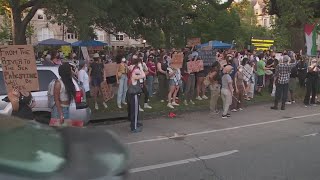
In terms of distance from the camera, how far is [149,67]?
1526 centimetres

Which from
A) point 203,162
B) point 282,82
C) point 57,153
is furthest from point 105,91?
point 57,153

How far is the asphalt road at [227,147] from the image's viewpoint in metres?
6.70

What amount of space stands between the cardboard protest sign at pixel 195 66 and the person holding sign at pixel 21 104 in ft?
26.5

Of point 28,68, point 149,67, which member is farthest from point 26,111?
point 149,67

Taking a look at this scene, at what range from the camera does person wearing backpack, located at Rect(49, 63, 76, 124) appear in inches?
289

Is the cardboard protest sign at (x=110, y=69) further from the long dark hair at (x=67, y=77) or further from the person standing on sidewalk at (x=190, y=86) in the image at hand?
the long dark hair at (x=67, y=77)

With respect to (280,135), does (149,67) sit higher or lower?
higher

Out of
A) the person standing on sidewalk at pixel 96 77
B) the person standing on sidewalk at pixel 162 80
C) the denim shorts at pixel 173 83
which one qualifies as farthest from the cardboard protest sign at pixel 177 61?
the person standing on sidewalk at pixel 96 77

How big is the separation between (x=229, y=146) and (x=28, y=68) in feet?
12.9

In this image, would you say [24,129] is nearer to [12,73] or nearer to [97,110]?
[12,73]

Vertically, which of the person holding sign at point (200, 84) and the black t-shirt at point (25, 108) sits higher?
the black t-shirt at point (25, 108)

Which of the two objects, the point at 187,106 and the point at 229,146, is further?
the point at 187,106

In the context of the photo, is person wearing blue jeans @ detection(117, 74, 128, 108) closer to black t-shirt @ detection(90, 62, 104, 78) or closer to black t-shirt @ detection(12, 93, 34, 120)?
black t-shirt @ detection(90, 62, 104, 78)

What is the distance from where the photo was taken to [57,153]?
9.82ft
